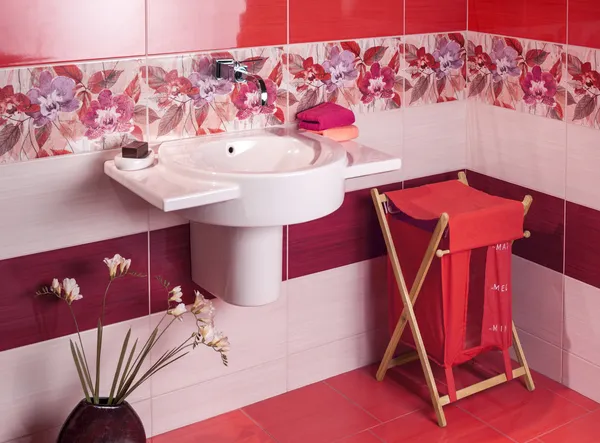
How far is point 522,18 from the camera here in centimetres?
306

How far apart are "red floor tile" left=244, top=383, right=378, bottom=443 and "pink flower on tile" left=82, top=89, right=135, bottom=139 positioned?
1.05 metres

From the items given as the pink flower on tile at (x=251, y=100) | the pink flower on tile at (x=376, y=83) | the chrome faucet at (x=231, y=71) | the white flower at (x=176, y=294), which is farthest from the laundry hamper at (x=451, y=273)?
the white flower at (x=176, y=294)

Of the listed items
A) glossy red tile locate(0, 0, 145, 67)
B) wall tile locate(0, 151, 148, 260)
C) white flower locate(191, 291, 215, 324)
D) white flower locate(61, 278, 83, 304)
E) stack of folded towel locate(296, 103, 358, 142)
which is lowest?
white flower locate(191, 291, 215, 324)

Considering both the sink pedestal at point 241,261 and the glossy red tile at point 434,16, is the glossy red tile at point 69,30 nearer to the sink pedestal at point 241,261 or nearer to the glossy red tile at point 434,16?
the sink pedestal at point 241,261

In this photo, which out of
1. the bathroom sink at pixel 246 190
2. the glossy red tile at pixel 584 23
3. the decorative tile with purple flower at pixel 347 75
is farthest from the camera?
the decorative tile with purple flower at pixel 347 75

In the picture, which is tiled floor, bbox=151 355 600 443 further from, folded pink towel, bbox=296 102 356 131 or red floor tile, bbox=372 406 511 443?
folded pink towel, bbox=296 102 356 131

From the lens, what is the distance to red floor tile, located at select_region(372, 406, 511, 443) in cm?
289

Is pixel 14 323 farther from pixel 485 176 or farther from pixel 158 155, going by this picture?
pixel 485 176

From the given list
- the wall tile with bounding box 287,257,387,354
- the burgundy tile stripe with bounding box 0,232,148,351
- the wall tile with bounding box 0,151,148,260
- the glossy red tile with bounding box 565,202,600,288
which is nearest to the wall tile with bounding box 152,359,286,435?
the wall tile with bounding box 287,257,387,354

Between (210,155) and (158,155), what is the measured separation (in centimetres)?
16

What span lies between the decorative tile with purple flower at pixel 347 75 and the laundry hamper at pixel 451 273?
33 cm

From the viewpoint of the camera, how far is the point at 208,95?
275 cm

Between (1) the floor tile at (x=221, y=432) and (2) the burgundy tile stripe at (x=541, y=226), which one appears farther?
(2) the burgundy tile stripe at (x=541, y=226)

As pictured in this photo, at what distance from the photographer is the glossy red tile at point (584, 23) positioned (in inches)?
111
